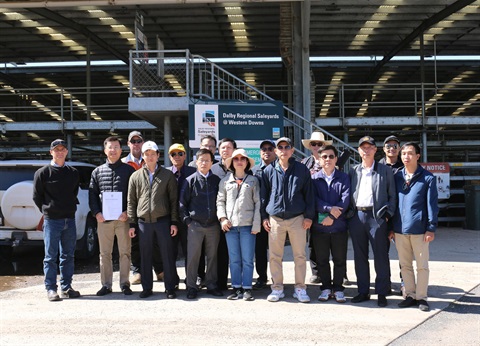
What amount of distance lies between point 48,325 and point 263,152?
134 inches

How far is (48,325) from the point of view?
17.2 feet

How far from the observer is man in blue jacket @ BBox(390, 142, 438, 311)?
566 cm

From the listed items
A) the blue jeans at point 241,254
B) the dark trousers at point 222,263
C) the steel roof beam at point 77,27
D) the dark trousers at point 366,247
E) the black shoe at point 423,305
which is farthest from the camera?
the steel roof beam at point 77,27

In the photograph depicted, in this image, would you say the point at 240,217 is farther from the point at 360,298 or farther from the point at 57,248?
the point at 57,248

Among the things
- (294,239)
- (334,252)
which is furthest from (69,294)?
(334,252)

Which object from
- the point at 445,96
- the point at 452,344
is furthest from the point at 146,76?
the point at 445,96

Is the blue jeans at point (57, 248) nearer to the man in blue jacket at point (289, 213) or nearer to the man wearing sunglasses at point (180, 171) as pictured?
the man wearing sunglasses at point (180, 171)

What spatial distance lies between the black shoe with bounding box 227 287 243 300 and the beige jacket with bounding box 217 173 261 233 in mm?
827

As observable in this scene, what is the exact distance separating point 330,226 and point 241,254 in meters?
1.19

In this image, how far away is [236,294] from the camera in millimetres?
6238

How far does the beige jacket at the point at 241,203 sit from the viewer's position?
610cm

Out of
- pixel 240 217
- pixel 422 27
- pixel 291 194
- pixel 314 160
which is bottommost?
pixel 240 217

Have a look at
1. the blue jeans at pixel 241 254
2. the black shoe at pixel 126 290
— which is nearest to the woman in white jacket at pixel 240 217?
the blue jeans at pixel 241 254

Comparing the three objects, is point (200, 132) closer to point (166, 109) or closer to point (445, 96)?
point (166, 109)
